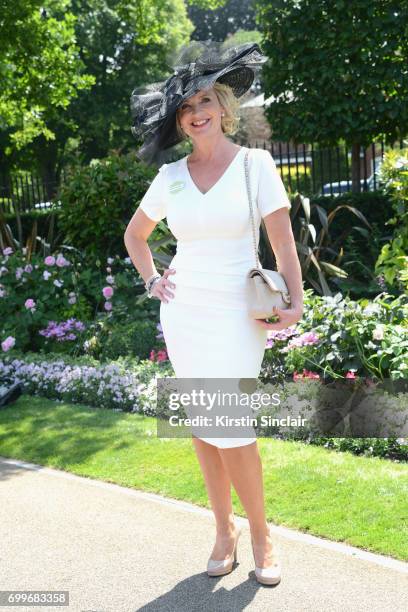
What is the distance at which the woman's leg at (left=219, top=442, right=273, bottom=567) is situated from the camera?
3.03 m

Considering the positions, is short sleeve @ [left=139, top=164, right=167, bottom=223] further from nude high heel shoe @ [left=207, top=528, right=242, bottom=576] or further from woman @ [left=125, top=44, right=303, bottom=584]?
nude high heel shoe @ [left=207, top=528, right=242, bottom=576]

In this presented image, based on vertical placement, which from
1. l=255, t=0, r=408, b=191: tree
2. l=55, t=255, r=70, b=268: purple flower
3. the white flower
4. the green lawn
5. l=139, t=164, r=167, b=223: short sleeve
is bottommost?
the green lawn

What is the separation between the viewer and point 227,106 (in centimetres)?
318

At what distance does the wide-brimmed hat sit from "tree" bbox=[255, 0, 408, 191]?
6.07 metres

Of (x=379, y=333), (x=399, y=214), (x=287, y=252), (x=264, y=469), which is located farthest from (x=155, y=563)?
(x=399, y=214)

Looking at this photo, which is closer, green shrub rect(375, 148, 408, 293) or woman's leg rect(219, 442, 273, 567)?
woman's leg rect(219, 442, 273, 567)

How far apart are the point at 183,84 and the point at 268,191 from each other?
0.58 metres

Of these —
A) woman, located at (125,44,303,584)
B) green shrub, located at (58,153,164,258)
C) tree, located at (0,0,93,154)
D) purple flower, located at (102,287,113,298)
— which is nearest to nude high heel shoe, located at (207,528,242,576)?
woman, located at (125,44,303,584)

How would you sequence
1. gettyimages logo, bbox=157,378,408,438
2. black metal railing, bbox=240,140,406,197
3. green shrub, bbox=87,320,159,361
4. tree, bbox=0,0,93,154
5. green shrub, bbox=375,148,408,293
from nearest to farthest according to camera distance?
gettyimages logo, bbox=157,378,408,438 < green shrub, bbox=375,148,408,293 < green shrub, bbox=87,320,159,361 < black metal railing, bbox=240,140,406,197 < tree, bbox=0,0,93,154

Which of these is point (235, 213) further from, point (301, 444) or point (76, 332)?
point (76, 332)

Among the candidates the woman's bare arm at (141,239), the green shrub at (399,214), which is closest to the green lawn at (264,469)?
the woman's bare arm at (141,239)

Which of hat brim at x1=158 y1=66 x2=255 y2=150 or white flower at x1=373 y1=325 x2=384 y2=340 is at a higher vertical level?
hat brim at x1=158 y1=66 x2=255 y2=150

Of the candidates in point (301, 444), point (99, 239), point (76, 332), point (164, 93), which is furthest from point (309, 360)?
point (99, 239)

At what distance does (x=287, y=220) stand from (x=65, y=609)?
69.5 inches
